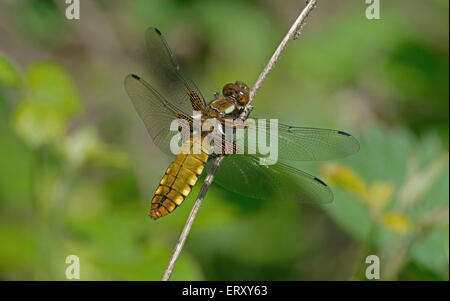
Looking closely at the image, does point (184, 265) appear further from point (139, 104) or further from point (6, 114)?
point (6, 114)

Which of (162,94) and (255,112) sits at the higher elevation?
(255,112)

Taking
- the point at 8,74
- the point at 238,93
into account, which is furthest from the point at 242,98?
the point at 8,74

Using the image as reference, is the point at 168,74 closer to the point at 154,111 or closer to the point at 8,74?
the point at 154,111

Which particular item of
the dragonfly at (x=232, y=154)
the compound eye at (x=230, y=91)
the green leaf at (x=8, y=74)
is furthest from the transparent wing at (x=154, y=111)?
the green leaf at (x=8, y=74)

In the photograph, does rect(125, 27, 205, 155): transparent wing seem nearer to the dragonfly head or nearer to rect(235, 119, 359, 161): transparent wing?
the dragonfly head

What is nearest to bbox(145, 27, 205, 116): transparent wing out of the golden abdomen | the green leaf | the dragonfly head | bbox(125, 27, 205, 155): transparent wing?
bbox(125, 27, 205, 155): transparent wing

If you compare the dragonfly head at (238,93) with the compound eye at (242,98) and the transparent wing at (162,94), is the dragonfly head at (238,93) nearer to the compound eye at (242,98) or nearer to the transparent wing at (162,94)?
the compound eye at (242,98)
